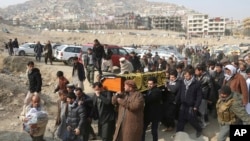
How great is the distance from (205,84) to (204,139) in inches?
52.4

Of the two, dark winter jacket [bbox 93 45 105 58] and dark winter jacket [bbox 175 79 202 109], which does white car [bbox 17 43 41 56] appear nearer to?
dark winter jacket [bbox 93 45 105 58]

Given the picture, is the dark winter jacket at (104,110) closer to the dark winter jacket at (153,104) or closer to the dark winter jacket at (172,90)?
the dark winter jacket at (153,104)

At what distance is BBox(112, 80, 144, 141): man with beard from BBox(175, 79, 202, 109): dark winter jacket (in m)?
1.94

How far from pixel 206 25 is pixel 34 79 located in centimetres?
16816

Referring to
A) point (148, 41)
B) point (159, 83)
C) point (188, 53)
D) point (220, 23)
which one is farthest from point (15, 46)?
point (220, 23)

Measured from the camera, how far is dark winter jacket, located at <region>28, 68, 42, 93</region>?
9406 millimetres

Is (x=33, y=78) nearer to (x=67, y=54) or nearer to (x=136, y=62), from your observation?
(x=136, y=62)

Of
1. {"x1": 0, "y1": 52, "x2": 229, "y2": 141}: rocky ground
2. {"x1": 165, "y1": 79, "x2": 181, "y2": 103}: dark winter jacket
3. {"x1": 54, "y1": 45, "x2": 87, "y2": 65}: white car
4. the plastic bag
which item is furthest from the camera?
{"x1": 54, "y1": 45, "x2": 87, "y2": 65}: white car

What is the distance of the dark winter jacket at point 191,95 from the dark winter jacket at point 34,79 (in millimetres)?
3881

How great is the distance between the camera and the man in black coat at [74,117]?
689 cm

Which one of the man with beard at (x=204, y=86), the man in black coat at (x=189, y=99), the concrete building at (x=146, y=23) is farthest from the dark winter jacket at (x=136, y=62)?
the concrete building at (x=146, y=23)

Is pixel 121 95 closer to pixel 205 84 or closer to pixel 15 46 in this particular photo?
pixel 205 84

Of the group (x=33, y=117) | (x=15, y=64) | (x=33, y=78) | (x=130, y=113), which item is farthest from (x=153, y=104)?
(x=15, y=64)

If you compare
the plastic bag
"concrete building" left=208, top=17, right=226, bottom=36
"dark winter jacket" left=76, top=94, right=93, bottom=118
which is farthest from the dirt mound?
"concrete building" left=208, top=17, right=226, bottom=36
